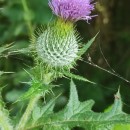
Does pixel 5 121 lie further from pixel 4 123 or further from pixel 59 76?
pixel 59 76

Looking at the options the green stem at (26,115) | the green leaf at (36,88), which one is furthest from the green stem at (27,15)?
the green leaf at (36,88)

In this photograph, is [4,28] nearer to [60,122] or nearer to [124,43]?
[124,43]

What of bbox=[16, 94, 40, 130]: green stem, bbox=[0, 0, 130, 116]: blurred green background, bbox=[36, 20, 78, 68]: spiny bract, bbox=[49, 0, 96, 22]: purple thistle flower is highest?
bbox=[49, 0, 96, 22]: purple thistle flower

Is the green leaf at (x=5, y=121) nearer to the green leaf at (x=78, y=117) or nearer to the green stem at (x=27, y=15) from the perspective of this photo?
the green leaf at (x=78, y=117)

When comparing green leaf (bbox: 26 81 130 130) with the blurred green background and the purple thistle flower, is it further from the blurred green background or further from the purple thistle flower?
the blurred green background

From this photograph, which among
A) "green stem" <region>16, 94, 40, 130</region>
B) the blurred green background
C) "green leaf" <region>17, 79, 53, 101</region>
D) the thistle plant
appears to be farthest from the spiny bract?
the blurred green background

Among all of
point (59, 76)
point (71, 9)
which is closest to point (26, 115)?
point (59, 76)
